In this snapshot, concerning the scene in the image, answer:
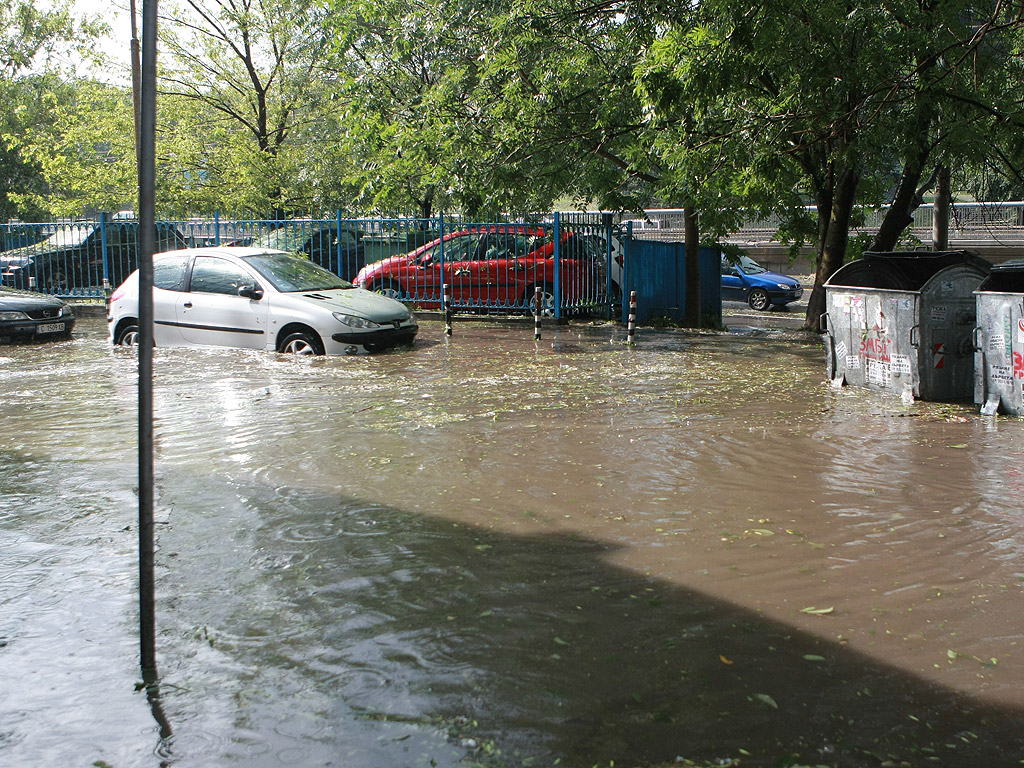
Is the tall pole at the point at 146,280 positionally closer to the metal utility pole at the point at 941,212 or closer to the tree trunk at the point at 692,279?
the tree trunk at the point at 692,279

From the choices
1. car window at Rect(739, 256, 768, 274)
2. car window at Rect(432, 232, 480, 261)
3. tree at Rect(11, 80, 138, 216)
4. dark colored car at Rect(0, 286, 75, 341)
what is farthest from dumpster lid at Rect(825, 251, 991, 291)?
tree at Rect(11, 80, 138, 216)

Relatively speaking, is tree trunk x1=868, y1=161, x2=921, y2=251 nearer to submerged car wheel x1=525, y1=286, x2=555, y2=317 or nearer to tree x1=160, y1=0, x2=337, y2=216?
submerged car wheel x1=525, y1=286, x2=555, y2=317

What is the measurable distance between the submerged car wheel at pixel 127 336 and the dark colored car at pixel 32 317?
7.34 feet

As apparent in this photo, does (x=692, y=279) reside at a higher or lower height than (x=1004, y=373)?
higher

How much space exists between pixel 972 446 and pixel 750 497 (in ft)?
8.95

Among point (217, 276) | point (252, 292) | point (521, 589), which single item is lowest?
point (521, 589)

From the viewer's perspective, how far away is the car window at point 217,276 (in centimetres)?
1385

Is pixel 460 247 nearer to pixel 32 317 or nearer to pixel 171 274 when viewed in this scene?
Result: pixel 171 274

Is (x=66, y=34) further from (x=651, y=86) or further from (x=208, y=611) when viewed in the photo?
(x=208, y=611)

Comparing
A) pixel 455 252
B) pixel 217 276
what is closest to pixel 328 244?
pixel 455 252

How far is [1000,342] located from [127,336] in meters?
12.0

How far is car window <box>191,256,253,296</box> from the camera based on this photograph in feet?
45.4

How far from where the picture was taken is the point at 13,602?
4898mm

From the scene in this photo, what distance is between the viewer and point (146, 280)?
371 centimetres
